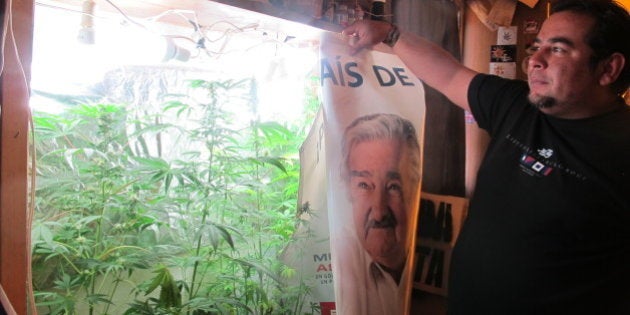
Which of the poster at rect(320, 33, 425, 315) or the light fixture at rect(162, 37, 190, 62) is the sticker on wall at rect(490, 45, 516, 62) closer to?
the poster at rect(320, 33, 425, 315)

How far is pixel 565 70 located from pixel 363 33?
57 centimetres

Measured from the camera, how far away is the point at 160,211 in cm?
114

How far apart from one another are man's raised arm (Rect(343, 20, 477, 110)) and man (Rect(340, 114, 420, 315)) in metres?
0.18

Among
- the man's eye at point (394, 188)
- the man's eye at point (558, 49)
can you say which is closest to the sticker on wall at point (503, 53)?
the man's eye at point (558, 49)

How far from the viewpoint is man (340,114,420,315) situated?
4.13 ft

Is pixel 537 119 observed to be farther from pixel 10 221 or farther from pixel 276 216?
pixel 10 221

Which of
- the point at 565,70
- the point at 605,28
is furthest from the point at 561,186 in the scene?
the point at 605,28

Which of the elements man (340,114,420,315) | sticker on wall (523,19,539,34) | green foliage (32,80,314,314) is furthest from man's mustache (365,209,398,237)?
sticker on wall (523,19,539,34)

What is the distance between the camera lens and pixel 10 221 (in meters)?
0.69

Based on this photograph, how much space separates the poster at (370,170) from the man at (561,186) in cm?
10

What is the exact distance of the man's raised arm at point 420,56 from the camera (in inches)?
49.4

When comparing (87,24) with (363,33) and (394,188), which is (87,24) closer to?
(363,33)

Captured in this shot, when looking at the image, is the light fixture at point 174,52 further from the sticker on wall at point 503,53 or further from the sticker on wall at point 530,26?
the sticker on wall at point 530,26

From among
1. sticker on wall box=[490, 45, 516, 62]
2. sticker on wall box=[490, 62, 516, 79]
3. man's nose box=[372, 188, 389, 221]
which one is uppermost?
sticker on wall box=[490, 45, 516, 62]
